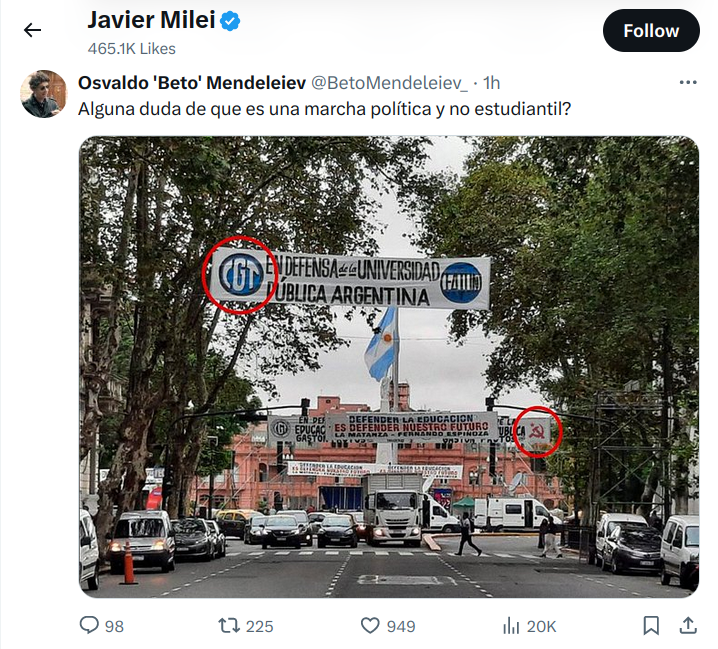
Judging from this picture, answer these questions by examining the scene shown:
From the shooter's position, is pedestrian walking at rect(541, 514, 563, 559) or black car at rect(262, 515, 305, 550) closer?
pedestrian walking at rect(541, 514, 563, 559)

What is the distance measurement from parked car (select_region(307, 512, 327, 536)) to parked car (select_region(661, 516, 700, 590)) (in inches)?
51.0

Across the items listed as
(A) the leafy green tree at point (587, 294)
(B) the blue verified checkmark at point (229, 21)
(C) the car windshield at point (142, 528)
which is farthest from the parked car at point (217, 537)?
(B) the blue verified checkmark at point (229, 21)

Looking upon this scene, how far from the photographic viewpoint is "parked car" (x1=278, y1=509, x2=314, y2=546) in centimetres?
437

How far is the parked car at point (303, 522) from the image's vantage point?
4.37 m

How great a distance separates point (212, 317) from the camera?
436cm

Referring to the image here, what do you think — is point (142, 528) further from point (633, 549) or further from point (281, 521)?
point (633, 549)

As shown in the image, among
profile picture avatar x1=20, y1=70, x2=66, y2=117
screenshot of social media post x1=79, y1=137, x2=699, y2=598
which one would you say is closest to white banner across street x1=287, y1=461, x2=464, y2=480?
screenshot of social media post x1=79, y1=137, x2=699, y2=598

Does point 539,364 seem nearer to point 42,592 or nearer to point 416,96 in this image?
point 416,96

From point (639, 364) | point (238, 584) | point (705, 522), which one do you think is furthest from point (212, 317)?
point (705, 522)

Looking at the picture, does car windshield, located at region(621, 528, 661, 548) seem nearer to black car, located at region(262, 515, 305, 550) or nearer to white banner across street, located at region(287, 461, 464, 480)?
white banner across street, located at region(287, 461, 464, 480)

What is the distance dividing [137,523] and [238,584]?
1.09 metres

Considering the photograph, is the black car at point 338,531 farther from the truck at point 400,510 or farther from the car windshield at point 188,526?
the car windshield at point 188,526

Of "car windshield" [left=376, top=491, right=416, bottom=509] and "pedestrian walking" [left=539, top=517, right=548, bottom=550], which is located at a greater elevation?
"car windshield" [left=376, top=491, right=416, bottom=509]
